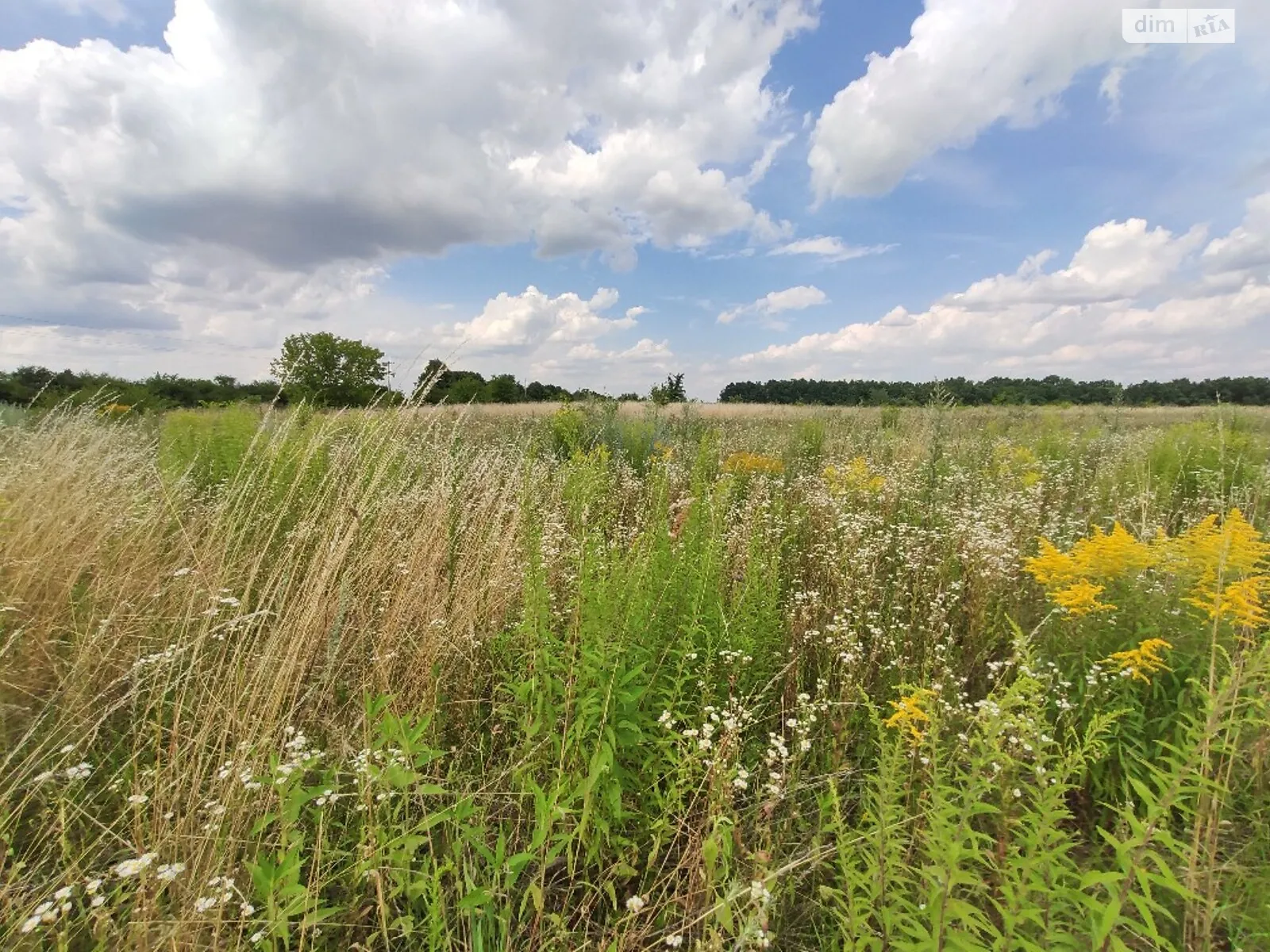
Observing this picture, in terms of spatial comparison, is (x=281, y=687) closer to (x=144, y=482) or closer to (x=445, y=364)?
(x=445, y=364)

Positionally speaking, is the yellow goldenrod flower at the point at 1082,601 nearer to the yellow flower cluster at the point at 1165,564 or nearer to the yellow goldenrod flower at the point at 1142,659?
the yellow flower cluster at the point at 1165,564

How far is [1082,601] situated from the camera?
8.63 feet

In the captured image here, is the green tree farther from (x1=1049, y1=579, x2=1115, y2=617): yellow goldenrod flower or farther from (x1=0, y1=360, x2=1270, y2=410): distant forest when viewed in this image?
(x1=1049, y1=579, x2=1115, y2=617): yellow goldenrod flower

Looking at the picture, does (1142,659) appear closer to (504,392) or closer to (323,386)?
(323,386)

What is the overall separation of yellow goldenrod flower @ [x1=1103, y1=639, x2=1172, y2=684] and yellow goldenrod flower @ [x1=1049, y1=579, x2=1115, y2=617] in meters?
0.23

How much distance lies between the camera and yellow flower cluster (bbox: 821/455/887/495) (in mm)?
5719

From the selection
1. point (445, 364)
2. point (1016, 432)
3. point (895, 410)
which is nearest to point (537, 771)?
point (445, 364)

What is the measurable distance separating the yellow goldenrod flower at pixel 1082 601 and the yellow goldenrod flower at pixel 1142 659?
234 millimetres

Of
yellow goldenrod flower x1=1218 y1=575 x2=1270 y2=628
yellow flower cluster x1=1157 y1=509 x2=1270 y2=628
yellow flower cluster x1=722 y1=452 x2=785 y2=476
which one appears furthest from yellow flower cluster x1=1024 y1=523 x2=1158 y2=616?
yellow flower cluster x1=722 y1=452 x2=785 y2=476

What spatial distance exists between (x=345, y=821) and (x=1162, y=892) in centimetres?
287

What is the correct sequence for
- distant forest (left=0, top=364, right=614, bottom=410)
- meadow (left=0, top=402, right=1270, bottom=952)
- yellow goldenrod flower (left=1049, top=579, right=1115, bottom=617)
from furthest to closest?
distant forest (left=0, top=364, right=614, bottom=410) < yellow goldenrod flower (left=1049, top=579, right=1115, bottom=617) < meadow (left=0, top=402, right=1270, bottom=952)

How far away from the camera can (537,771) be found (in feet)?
7.39

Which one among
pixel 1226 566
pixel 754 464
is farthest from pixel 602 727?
pixel 754 464

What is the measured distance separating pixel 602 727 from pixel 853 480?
15.9ft
